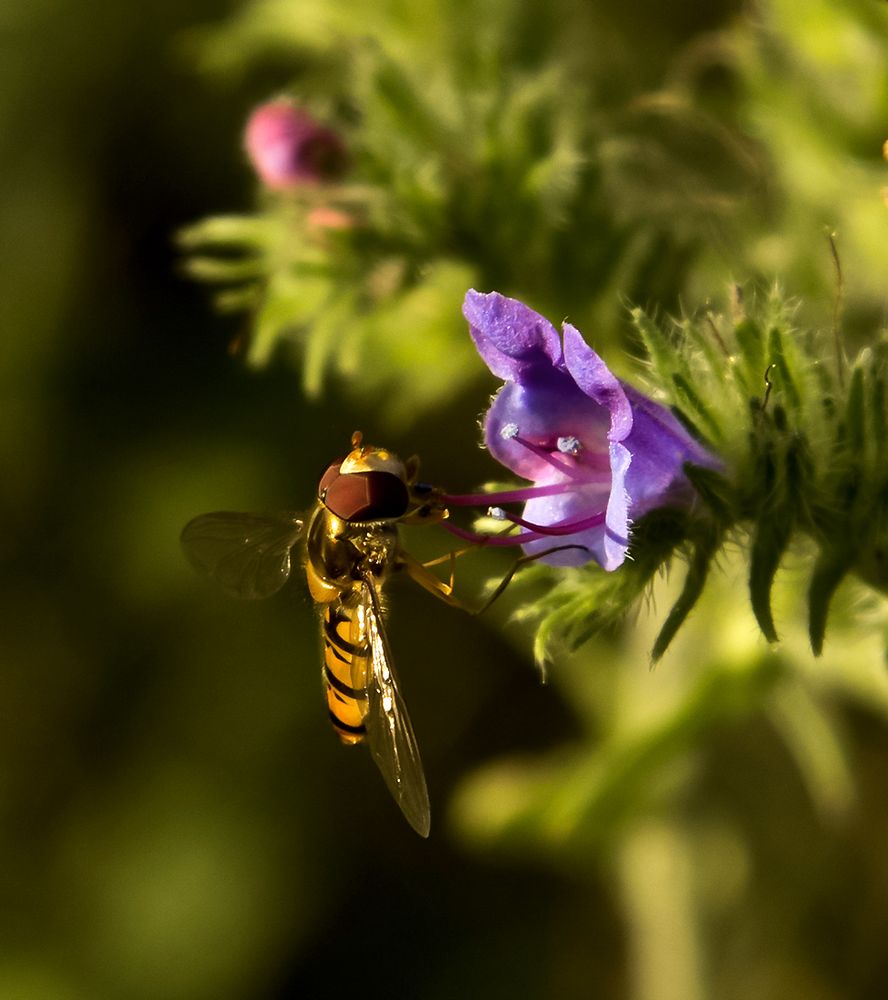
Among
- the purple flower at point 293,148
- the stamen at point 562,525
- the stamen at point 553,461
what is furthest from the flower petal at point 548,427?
the purple flower at point 293,148

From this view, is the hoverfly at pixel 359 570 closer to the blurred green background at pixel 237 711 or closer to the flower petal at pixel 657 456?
the flower petal at pixel 657 456

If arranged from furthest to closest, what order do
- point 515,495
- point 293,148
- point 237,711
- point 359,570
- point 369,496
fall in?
point 237,711 < point 293,148 < point 359,570 < point 369,496 < point 515,495

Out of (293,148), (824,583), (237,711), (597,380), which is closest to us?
(597,380)

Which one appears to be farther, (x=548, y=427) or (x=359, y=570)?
(x=359, y=570)

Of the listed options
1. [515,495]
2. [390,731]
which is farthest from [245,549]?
[515,495]

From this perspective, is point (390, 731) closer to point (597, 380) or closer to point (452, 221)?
point (597, 380)

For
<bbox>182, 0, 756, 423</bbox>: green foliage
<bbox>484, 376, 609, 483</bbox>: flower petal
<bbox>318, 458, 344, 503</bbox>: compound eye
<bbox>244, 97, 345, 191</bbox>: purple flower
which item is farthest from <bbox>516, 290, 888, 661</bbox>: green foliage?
<bbox>244, 97, 345, 191</bbox>: purple flower
